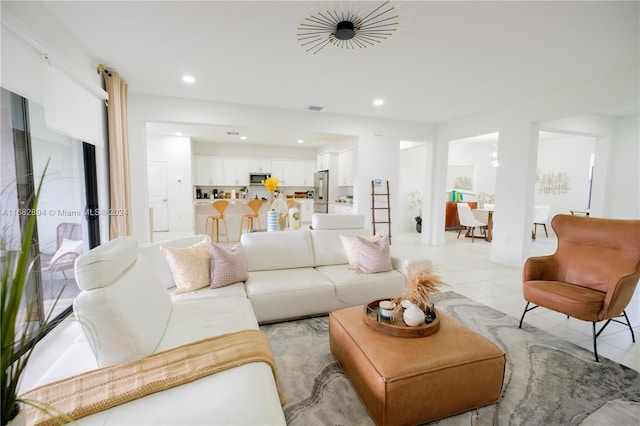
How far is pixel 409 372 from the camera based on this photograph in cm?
143

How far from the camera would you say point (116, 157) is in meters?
3.50

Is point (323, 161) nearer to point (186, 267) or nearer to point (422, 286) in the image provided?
point (186, 267)

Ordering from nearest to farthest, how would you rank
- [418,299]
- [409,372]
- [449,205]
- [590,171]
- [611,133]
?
[409,372]
[418,299]
[611,133]
[590,171]
[449,205]

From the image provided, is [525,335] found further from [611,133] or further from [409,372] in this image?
[611,133]

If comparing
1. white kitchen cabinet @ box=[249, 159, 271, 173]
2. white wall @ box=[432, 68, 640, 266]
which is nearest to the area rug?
white wall @ box=[432, 68, 640, 266]

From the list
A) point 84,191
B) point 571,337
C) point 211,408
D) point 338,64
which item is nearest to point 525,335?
point 571,337

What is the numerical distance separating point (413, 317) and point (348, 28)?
7.72 feet

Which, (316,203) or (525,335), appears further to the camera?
(316,203)

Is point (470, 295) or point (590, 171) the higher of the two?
point (590, 171)

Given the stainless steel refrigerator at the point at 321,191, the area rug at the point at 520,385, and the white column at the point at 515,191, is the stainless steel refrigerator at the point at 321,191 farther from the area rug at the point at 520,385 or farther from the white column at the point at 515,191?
the area rug at the point at 520,385

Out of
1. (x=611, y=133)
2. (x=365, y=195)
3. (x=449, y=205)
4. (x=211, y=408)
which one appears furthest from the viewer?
(x=449, y=205)

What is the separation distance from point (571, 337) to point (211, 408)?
2.95m

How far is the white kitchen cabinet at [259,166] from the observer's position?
8.38 m

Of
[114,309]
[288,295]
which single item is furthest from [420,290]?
[114,309]
